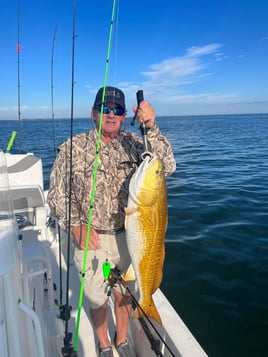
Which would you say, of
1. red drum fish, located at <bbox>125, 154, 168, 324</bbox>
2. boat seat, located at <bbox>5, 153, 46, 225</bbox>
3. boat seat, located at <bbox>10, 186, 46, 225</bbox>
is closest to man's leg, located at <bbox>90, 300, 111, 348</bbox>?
red drum fish, located at <bbox>125, 154, 168, 324</bbox>

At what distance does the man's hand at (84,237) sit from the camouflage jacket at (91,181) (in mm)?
58

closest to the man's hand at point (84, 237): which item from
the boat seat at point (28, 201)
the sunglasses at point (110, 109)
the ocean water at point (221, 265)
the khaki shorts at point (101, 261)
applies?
the khaki shorts at point (101, 261)

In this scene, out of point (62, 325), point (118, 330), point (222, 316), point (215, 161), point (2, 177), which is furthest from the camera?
point (215, 161)

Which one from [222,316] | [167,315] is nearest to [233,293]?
[222,316]

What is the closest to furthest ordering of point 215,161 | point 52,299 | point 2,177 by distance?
point 2,177
point 52,299
point 215,161

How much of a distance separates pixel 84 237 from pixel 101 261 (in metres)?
0.35

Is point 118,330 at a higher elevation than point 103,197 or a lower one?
lower

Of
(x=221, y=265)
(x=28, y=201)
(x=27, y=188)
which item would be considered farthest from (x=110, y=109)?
(x=221, y=265)

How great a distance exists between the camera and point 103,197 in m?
2.81

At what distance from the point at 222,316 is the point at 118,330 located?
219cm

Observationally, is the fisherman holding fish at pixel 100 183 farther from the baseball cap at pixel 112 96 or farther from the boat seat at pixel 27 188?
the boat seat at pixel 27 188

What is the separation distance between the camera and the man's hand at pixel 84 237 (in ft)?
9.02

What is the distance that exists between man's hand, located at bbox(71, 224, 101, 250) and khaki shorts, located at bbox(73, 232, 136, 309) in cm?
13

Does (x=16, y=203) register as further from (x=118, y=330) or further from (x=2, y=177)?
(x=2, y=177)
